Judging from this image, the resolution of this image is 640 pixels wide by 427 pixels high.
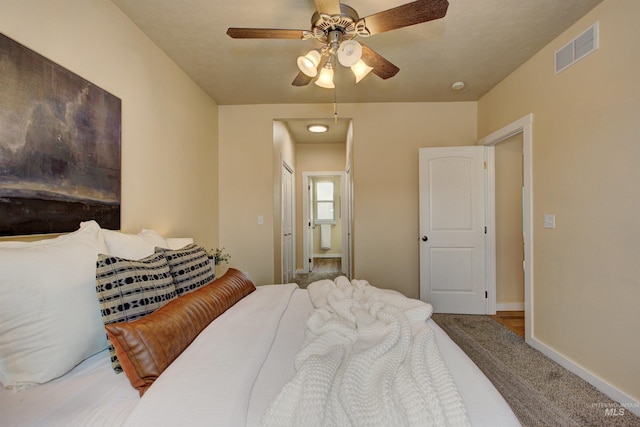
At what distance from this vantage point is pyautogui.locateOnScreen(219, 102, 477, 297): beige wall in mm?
3441

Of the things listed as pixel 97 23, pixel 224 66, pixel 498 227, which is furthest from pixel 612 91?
pixel 97 23

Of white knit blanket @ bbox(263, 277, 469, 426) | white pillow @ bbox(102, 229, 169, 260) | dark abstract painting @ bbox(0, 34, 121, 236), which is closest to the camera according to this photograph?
white knit blanket @ bbox(263, 277, 469, 426)

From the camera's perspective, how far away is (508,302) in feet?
10.8

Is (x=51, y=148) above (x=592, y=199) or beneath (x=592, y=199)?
above

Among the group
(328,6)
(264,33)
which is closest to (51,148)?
(264,33)

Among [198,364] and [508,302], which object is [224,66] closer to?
[198,364]

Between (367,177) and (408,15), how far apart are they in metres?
2.16

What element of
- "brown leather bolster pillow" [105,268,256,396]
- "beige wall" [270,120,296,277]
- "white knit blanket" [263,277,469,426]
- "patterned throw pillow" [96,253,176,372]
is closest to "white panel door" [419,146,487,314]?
"beige wall" [270,120,296,277]

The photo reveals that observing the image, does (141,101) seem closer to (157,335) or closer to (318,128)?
(157,335)

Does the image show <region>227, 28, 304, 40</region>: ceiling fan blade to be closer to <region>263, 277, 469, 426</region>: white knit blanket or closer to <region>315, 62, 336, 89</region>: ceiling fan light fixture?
<region>315, 62, 336, 89</region>: ceiling fan light fixture

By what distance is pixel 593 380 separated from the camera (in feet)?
6.09

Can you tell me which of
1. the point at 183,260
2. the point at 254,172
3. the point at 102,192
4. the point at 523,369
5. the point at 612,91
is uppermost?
the point at 612,91

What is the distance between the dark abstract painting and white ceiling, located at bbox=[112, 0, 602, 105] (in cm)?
80

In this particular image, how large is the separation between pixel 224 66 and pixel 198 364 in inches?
99.8
